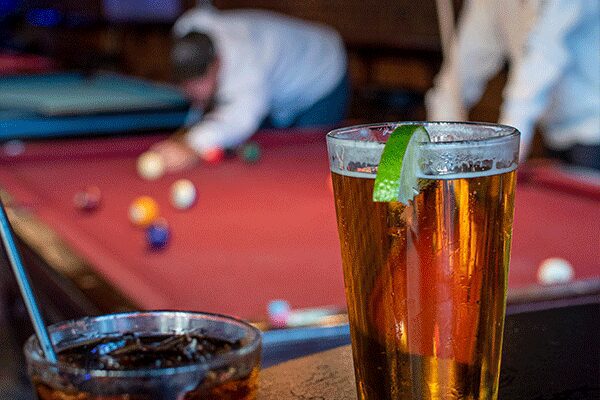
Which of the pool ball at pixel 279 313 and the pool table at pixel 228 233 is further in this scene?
the pool table at pixel 228 233

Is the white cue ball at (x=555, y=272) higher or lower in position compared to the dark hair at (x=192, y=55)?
lower

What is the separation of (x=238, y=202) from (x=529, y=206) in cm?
83

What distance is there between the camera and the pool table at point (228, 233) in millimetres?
1741

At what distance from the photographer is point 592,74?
10.8 feet

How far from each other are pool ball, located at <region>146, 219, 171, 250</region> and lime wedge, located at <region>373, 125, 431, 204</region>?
155 centimetres

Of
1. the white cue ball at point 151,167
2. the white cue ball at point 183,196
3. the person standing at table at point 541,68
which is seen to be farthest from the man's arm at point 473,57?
the white cue ball at point 183,196

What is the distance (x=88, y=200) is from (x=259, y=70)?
2.10 meters

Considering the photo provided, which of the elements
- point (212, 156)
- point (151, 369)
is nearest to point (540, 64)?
point (212, 156)

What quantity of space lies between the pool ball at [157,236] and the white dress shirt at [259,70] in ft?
4.81

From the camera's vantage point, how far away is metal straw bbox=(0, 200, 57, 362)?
0.55 m

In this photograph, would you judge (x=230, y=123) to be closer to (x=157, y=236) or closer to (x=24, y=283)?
(x=157, y=236)

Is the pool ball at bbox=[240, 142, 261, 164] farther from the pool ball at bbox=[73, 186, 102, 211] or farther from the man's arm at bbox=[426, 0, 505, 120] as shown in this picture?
the pool ball at bbox=[73, 186, 102, 211]

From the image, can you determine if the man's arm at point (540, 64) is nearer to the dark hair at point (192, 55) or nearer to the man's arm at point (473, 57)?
the man's arm at point (473, 57)

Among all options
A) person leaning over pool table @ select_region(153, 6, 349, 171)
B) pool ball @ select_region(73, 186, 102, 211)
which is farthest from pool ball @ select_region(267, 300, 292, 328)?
person leaning over pool table @ select_region(153, 6, 349, 171)
